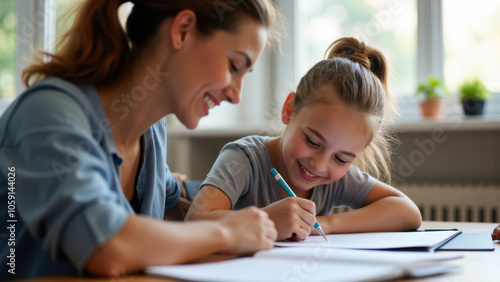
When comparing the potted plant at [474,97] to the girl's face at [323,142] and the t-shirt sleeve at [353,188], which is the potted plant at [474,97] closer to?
the t-shirt sleeve at [353,188]

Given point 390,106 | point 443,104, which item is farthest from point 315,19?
point 390,106

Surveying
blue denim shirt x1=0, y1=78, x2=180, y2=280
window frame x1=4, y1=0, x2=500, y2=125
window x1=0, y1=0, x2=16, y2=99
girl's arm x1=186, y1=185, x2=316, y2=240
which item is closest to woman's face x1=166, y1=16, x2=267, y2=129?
blue denim shirt x1=0, y1=78, x2=180, y2=280

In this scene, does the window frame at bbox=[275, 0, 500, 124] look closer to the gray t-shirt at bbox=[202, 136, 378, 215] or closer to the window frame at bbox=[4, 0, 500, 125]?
the window frame at bbox=[4, 0, 500, 125]

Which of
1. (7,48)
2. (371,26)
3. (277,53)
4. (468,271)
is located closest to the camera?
(468,271)

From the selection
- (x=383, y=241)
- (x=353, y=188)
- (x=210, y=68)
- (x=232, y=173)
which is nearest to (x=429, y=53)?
(x=353, y=188)

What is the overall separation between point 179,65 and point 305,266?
1.41 ft

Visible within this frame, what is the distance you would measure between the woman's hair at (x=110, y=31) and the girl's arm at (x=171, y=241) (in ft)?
1.14

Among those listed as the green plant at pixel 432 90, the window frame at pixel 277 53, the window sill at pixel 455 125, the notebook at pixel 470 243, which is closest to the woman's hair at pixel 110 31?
the notebook at pixel 470 243

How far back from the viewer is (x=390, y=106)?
1.44 metres

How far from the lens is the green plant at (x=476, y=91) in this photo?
241 cm

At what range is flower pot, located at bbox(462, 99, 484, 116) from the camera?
2408 millimetres

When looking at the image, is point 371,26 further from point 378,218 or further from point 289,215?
point 289,215

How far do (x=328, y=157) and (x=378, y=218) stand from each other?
20 centimetres

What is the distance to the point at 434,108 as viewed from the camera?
249cm
